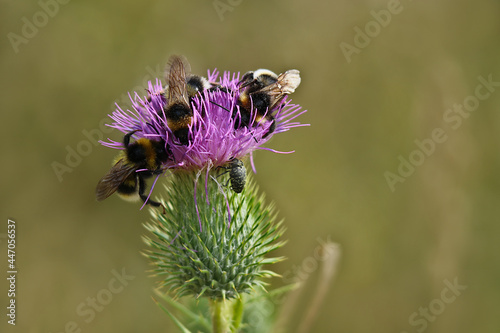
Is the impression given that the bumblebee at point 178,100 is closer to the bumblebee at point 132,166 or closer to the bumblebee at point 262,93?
the bumblebee at point 132,166

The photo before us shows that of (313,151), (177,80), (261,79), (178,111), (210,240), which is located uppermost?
(177,80)

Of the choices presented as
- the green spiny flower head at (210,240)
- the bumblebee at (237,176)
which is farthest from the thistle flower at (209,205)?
the bumblebee at (237,176)

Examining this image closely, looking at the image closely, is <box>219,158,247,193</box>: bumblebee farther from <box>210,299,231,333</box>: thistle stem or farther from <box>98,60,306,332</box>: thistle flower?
<box>210,299,231,333</box>: thistle stem

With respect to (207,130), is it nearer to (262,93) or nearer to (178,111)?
(178,111)

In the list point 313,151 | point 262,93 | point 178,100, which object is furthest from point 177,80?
point 313,151

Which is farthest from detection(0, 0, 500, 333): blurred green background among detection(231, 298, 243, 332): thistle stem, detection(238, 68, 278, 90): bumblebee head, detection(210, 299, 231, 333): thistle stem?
detection(238, 68, 278, 90): bumblebee head

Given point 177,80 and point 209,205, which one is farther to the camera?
point 209,205
